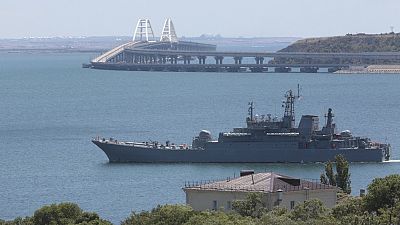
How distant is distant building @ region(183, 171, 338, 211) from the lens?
30609mm

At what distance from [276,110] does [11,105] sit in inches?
733

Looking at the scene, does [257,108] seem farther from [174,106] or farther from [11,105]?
[11,105]

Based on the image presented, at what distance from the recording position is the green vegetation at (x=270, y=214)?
26.3 meters

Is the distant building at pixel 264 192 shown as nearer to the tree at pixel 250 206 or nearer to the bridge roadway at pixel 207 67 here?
the tree at pixel 250 206

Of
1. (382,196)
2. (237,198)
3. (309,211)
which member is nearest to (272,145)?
(237,198)

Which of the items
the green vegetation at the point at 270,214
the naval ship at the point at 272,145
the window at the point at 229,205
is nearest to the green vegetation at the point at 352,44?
the naval ship at the point at 272,145

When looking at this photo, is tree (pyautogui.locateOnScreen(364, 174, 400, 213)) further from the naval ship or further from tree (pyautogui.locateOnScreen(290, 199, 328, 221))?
the naval ship

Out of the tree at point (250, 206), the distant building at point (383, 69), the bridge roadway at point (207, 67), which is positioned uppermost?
the tree at point (250, 206)

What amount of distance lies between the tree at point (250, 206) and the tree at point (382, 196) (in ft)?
6.28

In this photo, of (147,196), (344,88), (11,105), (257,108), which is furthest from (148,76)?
(147,196)

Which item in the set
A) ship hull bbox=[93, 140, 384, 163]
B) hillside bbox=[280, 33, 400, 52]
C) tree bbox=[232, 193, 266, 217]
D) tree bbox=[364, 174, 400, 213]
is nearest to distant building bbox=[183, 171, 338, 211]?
tree bbox=[232, 193, 266, 217]

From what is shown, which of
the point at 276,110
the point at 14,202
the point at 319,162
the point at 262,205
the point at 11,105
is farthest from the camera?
the point at 11,105

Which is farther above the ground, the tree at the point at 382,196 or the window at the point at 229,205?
the tree at the point at 382,196

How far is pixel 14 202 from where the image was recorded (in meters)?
41.8
